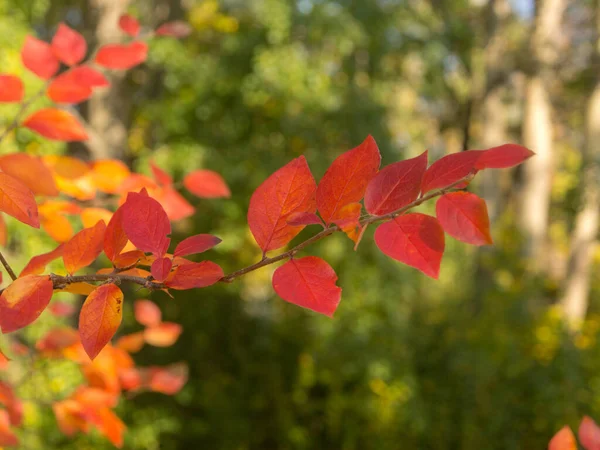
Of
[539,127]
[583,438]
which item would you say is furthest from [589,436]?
[539,127]

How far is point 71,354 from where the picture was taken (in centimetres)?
95

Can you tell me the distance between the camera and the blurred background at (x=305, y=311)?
278 centimetres

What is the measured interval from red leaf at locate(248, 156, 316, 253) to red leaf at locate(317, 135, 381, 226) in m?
0.01

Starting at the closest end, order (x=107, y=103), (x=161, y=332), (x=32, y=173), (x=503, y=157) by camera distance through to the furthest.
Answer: (x=503, y=157), (x=32, y=173), (x=161, y=332), (x=107, y=103)

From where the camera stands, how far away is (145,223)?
0.40 meters

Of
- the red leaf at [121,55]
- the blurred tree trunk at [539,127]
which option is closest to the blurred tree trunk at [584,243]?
the blurred tree trunk at [539,127]

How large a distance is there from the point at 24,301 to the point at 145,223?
3.5 inches

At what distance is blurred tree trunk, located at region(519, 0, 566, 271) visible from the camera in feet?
16.1

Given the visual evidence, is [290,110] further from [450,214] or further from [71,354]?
[450,214]

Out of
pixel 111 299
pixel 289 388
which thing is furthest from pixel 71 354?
pixel 289 388

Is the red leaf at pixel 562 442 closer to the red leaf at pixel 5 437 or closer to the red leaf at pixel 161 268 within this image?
the red leaf at pixel 161 268

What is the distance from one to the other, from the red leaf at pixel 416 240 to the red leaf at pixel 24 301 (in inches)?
8.5

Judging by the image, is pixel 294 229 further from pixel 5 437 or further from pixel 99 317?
pixel 5 437

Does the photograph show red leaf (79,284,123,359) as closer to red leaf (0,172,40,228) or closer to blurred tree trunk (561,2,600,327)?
red leaf (0,172,40,228)
